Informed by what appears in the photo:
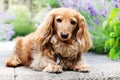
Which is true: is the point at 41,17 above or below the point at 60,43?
below

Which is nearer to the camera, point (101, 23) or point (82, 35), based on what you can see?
point (82, 35)

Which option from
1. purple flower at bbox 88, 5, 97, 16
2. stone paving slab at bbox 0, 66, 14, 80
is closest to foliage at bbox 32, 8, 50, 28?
purple flower at bbox 88, 5, 97, 16

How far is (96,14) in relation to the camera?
19.9ft

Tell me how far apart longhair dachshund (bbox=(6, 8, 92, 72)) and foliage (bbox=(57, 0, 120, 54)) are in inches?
71.7

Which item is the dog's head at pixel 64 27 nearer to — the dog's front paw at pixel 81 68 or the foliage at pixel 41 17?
the dog's front paw at pixel 81 68

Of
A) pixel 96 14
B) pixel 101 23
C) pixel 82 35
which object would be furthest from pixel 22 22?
pixel 82 35

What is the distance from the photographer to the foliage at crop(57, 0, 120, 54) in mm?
6000

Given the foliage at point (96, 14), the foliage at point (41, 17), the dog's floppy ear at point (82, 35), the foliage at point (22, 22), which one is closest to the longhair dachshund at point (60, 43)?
the dog's floppy ear at point (82, 35)

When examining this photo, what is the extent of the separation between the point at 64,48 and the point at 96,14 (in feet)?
7.11

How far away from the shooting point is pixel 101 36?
616 centimetres

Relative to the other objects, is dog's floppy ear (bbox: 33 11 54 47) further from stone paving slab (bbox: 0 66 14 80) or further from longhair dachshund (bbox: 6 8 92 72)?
stone paving slab (bbox: 0 66 14 80)

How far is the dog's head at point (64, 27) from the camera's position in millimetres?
3924

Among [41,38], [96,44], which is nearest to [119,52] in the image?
[41,38]

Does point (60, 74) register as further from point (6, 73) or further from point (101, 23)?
point (101, 23)
